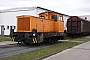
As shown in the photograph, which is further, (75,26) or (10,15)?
(10,15)

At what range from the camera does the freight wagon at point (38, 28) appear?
16547mm

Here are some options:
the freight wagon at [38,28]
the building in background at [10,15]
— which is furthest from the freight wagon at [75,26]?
the freight wagon at [38,28]

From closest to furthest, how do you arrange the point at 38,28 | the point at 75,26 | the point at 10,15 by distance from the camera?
the point at 38,28, the point at 75,26, the point at 10,15

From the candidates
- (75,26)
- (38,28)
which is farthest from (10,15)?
(38,28)

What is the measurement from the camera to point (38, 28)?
704 inches

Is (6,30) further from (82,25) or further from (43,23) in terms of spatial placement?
(43,23)

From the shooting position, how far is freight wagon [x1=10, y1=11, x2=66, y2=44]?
1655cm

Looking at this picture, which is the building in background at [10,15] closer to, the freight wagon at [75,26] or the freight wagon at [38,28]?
the freight wagon at [75,26]

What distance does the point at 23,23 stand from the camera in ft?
57.7

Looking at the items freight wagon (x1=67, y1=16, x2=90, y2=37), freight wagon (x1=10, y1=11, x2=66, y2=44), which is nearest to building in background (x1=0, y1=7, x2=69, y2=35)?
freight wagon (x1=67, y1=16, x2=90, y2=37)

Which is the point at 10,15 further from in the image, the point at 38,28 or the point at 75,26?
the point at 38,28

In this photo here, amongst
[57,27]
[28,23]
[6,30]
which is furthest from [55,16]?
[6,30]

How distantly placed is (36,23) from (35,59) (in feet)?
27.4

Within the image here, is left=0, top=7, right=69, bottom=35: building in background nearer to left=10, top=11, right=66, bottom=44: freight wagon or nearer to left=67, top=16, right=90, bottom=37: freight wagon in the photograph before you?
left=67, top=16, right=90, bottom=37: freight wagon
